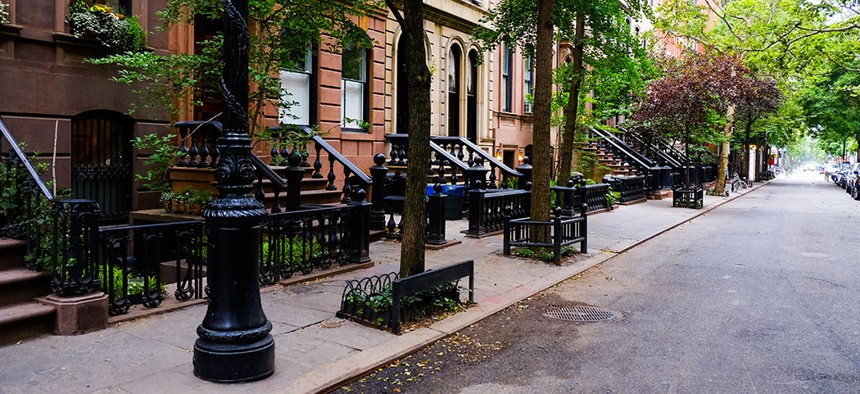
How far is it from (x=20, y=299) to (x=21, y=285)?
128mm

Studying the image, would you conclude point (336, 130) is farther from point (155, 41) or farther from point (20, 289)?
point (20, 289)

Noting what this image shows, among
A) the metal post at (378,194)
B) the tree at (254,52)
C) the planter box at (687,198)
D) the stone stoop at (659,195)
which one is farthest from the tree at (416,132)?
the stone stoop at (659,195)

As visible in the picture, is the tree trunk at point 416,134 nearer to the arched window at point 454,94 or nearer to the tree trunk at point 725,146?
the arched window at point 454,94

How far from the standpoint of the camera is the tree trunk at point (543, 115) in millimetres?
11367

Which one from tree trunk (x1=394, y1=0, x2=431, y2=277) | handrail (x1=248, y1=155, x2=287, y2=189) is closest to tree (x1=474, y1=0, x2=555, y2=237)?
handrail (x1=248, y1=155, x2=287, y2=189)

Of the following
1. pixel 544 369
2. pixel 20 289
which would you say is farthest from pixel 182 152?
pixel 544 369

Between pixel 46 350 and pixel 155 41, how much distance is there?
6952 mm

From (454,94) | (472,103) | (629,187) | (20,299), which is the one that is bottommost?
(20,299)

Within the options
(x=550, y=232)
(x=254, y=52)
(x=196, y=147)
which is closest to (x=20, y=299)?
(x=196, y=147)

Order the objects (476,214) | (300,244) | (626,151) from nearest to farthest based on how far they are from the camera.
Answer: (300,244) → (476,214) → (626,151)

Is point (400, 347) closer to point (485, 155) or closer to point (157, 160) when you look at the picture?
point (157, 160)

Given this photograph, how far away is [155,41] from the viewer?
1115cm

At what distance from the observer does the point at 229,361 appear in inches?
196

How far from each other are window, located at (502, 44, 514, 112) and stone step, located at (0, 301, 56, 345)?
2010 cm
